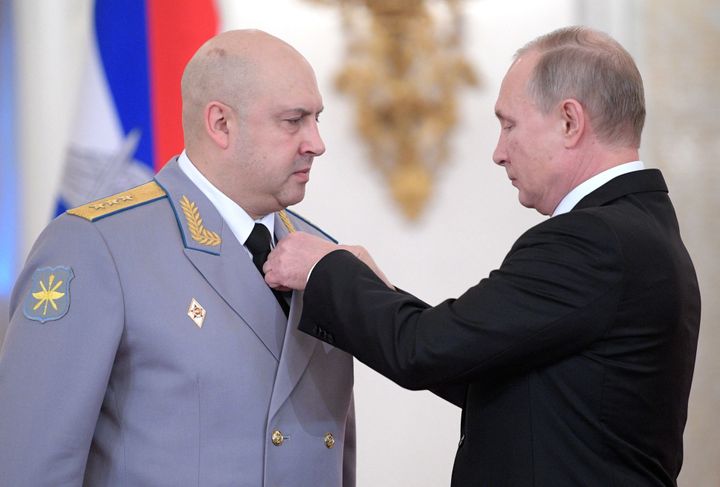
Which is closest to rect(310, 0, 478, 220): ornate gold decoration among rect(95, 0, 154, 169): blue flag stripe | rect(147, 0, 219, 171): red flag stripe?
rect(147, 0, 219, 171): red flag stripe

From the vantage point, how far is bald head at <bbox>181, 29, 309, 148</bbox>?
1.83m

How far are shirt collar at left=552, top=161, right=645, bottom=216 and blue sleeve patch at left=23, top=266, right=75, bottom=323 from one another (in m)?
0.84

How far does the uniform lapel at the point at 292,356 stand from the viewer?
68.0 inches

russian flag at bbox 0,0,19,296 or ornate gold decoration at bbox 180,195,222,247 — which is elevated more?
russian flag at bbox 0,0,19,296

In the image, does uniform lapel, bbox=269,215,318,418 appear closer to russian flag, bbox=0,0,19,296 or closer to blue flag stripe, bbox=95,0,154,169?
blue flag stripe, bbox=95,0,154,169

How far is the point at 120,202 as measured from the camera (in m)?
1.76

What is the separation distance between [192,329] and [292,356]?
0.20 meters

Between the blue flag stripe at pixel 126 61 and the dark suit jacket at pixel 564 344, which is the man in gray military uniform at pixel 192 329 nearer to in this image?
the dark suit jacket at pixel 564 344

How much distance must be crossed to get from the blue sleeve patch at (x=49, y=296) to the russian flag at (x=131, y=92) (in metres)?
1.63

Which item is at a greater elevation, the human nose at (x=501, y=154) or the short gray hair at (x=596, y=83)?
the short gray hair at (x=596, y=83)

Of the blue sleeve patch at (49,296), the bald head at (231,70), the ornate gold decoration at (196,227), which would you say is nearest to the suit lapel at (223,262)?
the ornate gold decoration at (196,227)

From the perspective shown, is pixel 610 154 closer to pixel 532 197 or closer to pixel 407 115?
pixel 532 197

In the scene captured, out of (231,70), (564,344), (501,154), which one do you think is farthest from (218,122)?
(564,344)

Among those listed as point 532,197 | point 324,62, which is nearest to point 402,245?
point 324,62
